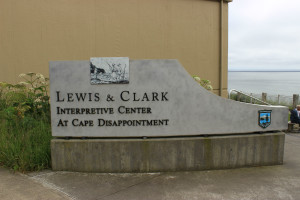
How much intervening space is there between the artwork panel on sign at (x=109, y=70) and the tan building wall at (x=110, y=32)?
4.81m

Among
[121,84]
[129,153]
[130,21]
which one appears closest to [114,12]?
[130,21]

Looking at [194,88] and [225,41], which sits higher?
[225,41]

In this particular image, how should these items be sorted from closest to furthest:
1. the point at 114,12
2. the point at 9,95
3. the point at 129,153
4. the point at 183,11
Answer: the point at 129,153
the point at 9,95
the point at 114,12
the point at 183,11

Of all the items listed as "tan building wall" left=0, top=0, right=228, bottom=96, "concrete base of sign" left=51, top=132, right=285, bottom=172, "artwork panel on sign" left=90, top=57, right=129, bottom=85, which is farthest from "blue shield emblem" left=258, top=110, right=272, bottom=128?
"tan building wall" left=0, top=0, right=228, bottom=96

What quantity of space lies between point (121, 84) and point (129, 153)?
3.84 ft

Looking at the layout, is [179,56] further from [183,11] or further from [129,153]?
[129,153]

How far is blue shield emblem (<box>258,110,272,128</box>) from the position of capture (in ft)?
15.8

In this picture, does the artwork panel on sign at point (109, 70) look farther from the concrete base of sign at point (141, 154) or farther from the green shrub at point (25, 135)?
the green shrub at point (25, 135)

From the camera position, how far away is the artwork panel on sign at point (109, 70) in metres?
4.43

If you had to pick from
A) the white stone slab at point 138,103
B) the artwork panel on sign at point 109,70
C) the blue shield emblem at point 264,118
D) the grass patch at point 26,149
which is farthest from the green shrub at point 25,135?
the blue shield emblem at point 264,118

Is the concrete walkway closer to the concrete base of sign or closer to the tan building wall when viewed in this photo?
the concrete base of sign

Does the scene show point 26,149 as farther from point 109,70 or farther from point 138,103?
point 138,103

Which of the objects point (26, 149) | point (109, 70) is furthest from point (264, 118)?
point (26, 149)

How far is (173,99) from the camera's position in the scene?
4574 mm
